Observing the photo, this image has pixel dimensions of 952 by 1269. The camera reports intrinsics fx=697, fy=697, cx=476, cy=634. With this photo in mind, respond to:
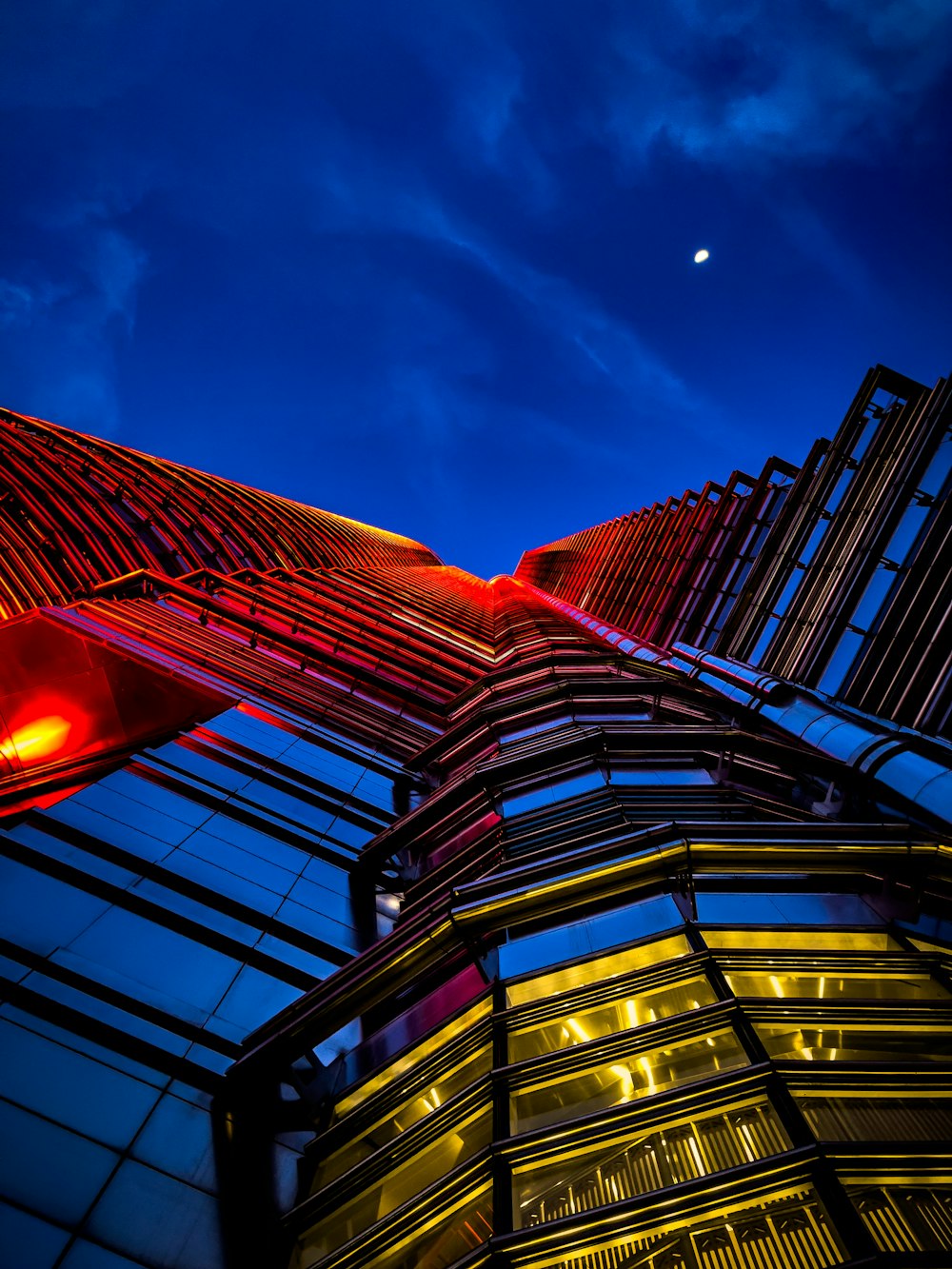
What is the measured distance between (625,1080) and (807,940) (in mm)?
2114

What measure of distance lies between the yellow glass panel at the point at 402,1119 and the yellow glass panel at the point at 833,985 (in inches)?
80.7

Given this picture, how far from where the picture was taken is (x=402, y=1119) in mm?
5574

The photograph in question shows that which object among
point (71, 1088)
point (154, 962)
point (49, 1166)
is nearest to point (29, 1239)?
point (49, 1166)

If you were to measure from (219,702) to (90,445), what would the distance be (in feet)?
101

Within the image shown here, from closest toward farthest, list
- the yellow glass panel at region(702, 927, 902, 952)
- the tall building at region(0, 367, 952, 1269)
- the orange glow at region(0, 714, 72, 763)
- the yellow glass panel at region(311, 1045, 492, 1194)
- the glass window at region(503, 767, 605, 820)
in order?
the tall building at region(0, 367, 952, 1269), the yellow glass panel at region(311, 1045, 492, 1194), the yellow glass panel at region(702, 927, 902, 952), the glass window at region(503, 767, 605, 820), the orange glow at region(0, 714, 72, 763)

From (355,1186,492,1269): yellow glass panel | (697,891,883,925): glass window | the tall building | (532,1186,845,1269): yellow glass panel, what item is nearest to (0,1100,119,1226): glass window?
the tall building

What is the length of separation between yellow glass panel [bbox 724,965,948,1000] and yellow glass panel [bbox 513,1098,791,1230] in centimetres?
117

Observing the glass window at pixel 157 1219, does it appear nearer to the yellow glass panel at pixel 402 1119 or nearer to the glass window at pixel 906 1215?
the yellow glass panel at pixel 402 1119

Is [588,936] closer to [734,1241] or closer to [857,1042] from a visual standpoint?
[857,1042]

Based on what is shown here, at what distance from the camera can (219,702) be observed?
45.0ft

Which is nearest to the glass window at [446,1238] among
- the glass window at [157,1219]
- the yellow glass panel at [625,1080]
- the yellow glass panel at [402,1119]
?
the yellow glass panel at [625,1080]

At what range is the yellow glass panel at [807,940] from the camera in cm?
Result: 565

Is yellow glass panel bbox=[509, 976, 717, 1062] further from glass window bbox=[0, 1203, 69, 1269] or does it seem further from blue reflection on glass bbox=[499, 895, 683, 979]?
glass window bbox=[0, 1203, 69, 1269]

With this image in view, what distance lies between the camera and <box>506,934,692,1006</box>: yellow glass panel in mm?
5723
